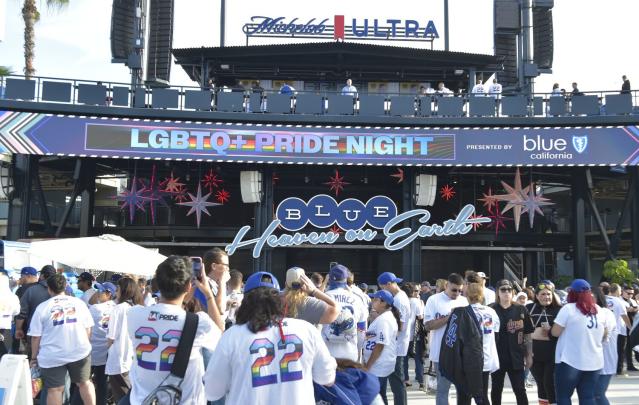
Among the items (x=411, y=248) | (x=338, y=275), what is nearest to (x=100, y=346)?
(x=338, y=275)

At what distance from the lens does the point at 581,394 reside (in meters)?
→ 7.40

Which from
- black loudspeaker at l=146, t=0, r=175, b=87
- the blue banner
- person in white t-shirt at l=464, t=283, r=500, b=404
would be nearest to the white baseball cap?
person in white t-shirt at l=464, t=283, r=500, b=404

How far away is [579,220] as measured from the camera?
23406 millimetres

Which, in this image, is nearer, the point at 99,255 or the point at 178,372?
the point at 178,372

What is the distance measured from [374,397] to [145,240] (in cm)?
2176

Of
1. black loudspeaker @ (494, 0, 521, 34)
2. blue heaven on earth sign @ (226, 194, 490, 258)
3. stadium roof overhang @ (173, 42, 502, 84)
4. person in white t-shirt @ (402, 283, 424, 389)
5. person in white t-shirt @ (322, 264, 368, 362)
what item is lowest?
person in white t-shirt @ (402, 283, 424, 389)

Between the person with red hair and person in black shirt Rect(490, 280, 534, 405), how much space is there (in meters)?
0.73

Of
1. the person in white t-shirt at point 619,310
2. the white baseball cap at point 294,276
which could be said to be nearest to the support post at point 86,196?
the person in white t-shirt at point 619,310

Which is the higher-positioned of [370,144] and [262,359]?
[370,144]

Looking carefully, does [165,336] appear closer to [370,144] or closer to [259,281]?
[259,281]

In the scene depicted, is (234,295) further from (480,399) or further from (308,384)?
(308,384)

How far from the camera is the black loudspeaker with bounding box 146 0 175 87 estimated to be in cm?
2545

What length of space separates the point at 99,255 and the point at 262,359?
9.67 meters

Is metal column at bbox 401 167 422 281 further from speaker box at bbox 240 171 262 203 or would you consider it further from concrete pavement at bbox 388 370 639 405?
concrete pavement at bbox 388 370 639 405
